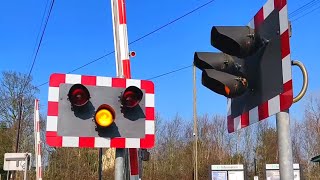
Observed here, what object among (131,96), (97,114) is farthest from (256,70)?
(97,114)

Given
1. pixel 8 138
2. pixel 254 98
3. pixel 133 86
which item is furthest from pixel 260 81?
pixel 8 138

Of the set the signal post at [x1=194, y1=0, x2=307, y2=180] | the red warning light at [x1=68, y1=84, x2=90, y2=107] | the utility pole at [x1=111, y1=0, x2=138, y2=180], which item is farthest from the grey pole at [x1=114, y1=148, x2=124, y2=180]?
the utility pole at [x1=111, y1=0, x2=138, y2=180]

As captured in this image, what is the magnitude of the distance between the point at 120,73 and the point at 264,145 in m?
45.7

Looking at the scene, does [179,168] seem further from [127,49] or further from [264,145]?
[127,49]

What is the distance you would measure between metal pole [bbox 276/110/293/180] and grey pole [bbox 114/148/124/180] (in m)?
2.14

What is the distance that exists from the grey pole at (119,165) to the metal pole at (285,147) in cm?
214

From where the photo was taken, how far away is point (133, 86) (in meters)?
5.21

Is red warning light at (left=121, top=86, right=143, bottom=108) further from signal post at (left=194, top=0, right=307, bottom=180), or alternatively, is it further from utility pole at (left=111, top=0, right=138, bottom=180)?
utility pole at (left=111, top=0, right=138, bottom=180)

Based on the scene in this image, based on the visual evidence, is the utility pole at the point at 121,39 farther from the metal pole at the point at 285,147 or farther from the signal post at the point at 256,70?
the metal pole at the point at 285,147

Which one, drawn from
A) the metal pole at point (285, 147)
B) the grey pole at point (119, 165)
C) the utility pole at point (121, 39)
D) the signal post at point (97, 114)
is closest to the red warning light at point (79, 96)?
the signal post at point (97, 114)

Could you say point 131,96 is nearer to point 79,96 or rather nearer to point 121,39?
point 79,96

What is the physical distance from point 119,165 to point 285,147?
222 cm

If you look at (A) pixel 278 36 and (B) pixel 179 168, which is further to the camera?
(B) pixel 179 168

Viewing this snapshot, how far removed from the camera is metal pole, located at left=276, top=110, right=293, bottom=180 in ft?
11.1
